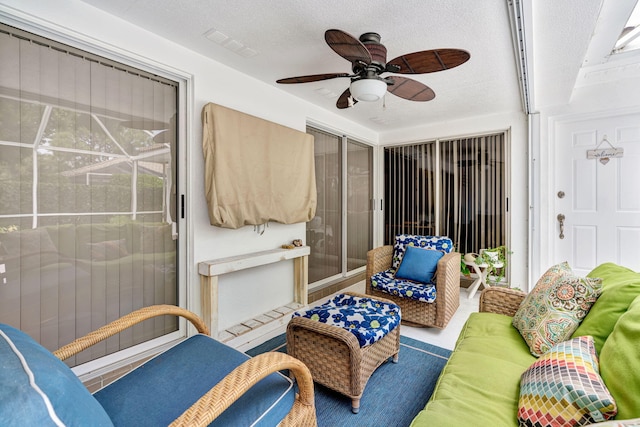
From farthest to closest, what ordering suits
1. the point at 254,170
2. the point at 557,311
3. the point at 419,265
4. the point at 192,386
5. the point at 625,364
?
the point at 419,265
the point at 254,170
the point at 557,311
the point at 192,386
the point at 625,364

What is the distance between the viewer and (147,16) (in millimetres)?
1889

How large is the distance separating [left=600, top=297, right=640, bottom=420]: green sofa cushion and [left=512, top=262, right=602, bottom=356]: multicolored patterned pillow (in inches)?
12.6

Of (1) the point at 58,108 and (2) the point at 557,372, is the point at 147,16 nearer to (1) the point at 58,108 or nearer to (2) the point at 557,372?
(1) the point at 58,108

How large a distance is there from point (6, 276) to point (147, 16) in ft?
5.62

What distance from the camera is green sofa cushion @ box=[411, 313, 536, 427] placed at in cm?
106

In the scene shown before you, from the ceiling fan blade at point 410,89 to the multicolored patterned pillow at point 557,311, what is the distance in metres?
1.44

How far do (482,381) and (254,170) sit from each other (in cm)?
215

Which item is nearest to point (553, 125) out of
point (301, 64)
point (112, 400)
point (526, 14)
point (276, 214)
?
point (526, 14)

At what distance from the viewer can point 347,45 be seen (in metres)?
1.59

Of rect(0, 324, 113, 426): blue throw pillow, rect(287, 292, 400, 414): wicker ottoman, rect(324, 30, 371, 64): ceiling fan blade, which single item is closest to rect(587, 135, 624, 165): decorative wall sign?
rect(324, 30, 371, 64): ceiling fan blade

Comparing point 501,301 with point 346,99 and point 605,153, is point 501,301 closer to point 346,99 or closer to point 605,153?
point 346,99

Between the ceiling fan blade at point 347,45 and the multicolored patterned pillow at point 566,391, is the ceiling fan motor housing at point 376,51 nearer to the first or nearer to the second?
the ceiling fan blade at point 347,45

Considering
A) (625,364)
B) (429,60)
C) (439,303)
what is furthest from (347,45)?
(439,303)

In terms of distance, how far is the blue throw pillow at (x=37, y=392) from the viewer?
61 centimetres
